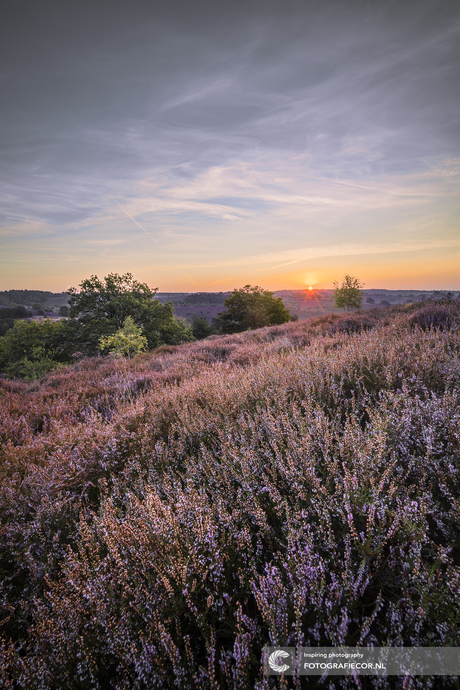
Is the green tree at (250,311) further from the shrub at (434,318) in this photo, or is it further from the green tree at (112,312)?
the shrub at (434,318)

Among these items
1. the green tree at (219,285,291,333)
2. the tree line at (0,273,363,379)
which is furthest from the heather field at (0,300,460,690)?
the green tree at (219,285,291,333)

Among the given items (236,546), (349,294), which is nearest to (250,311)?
(349,294)

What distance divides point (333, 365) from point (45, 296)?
3832 inches

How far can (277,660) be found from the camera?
1.10 metres

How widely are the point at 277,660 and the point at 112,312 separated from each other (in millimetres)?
23307

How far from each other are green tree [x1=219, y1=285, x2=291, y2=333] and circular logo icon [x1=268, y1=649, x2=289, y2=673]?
35.4 metres

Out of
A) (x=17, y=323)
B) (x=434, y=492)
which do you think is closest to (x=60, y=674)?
(x=434, y=492)

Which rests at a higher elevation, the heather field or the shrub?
the shrub

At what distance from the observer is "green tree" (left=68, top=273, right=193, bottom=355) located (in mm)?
20750

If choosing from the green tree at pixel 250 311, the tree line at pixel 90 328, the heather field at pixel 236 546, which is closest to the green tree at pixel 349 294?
the green tree at pixel 250 311

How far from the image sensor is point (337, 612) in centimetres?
134

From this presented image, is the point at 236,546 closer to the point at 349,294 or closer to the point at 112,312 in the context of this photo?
the point at 112,312

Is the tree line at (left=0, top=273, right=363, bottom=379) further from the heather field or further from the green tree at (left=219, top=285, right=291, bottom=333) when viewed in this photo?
the heather field

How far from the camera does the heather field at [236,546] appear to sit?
123cm
